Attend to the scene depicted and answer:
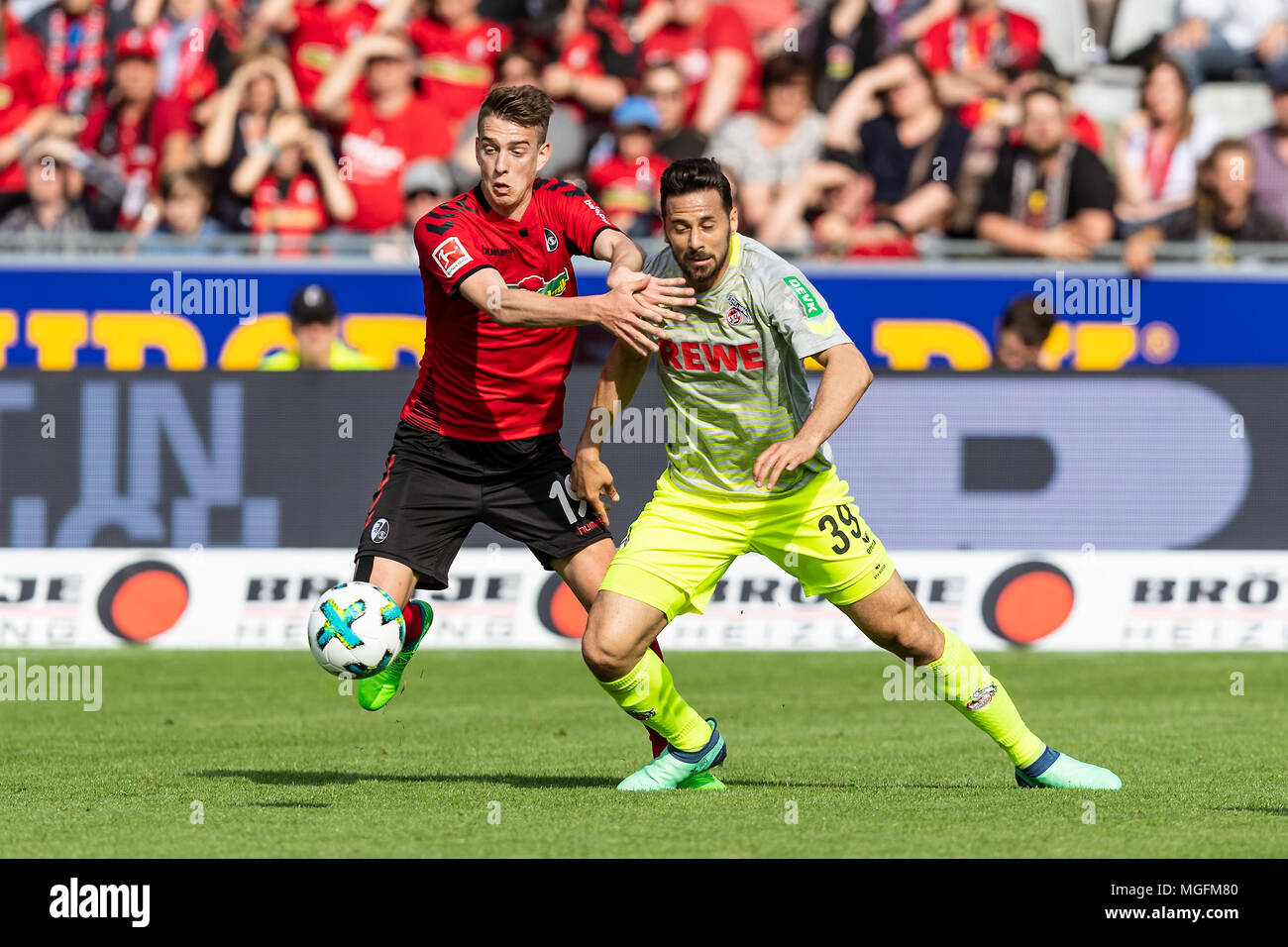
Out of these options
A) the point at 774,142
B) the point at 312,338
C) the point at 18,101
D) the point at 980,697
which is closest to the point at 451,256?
the point at 980,697

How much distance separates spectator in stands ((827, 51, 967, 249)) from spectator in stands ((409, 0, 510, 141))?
10.1 feet

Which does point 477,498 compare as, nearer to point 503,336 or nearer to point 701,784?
point 503,336

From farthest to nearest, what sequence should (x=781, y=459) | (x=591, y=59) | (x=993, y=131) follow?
(x=591, y=59) → (x=993, y=131) → (x=781, y=459)

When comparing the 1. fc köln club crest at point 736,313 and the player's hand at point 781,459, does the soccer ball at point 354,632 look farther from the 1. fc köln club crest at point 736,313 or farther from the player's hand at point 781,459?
the 1. fc köln club crest at point 736,313

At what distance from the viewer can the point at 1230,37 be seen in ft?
57.9

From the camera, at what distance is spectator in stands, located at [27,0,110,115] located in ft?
56.9

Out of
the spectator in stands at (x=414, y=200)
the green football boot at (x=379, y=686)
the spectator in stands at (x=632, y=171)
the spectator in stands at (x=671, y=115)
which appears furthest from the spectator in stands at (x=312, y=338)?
the green football boot at (x=379, y=686)

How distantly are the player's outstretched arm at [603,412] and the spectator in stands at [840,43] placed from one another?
9.65 m

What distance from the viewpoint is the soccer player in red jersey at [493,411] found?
7.85 m

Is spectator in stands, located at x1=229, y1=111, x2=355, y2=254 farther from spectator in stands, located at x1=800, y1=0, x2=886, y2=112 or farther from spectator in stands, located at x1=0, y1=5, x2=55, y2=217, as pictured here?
spectator in stands, located at x1=800, y1=0, x2=886, y2=112

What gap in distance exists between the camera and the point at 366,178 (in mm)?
16125

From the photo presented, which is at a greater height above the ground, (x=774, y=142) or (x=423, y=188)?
(x=774, y=142)

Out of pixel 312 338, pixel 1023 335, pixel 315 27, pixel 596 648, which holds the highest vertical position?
pixel 315 27

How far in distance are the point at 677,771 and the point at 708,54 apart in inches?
412
